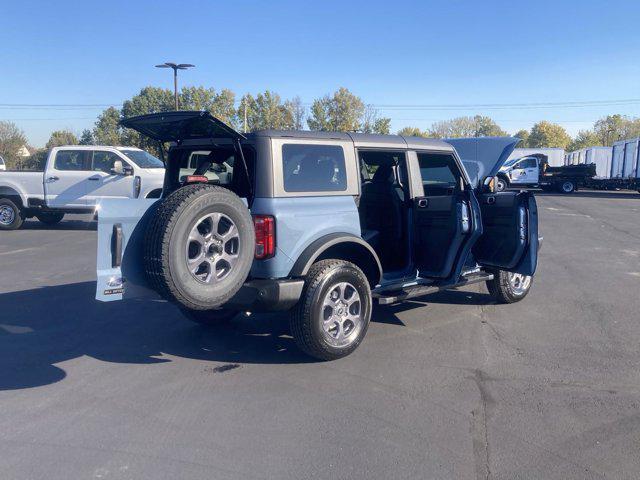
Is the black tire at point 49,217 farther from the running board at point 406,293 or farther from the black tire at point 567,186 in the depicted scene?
the black tire at point 567,186

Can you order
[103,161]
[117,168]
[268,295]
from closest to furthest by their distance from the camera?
[268,295] < [117,168] < [103,161]

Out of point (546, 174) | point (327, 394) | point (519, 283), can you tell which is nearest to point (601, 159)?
point (546, 174)

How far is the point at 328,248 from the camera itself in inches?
195

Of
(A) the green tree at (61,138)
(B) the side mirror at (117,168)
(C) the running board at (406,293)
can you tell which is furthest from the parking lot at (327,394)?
(A) the green tree at (61,138)

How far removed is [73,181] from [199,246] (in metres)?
11.8

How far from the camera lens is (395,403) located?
4137mm

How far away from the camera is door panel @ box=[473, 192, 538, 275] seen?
5.82 m

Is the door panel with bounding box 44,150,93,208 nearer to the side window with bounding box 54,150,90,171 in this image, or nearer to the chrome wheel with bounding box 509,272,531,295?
the side window with bounding box 54,150,90,171

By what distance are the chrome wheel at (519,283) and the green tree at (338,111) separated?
4685 centimetres

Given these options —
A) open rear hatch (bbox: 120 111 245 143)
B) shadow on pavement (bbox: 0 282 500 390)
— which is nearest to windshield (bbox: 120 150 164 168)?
shadow on pavement (bbox: 0 282 500 390)

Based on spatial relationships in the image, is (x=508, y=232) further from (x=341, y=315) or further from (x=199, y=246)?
(x=199, y=246)

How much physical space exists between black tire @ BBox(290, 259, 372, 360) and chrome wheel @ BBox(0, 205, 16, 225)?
43.1ft

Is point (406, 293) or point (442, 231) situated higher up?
point (442, 231)

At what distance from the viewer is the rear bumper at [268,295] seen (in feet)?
14.9
